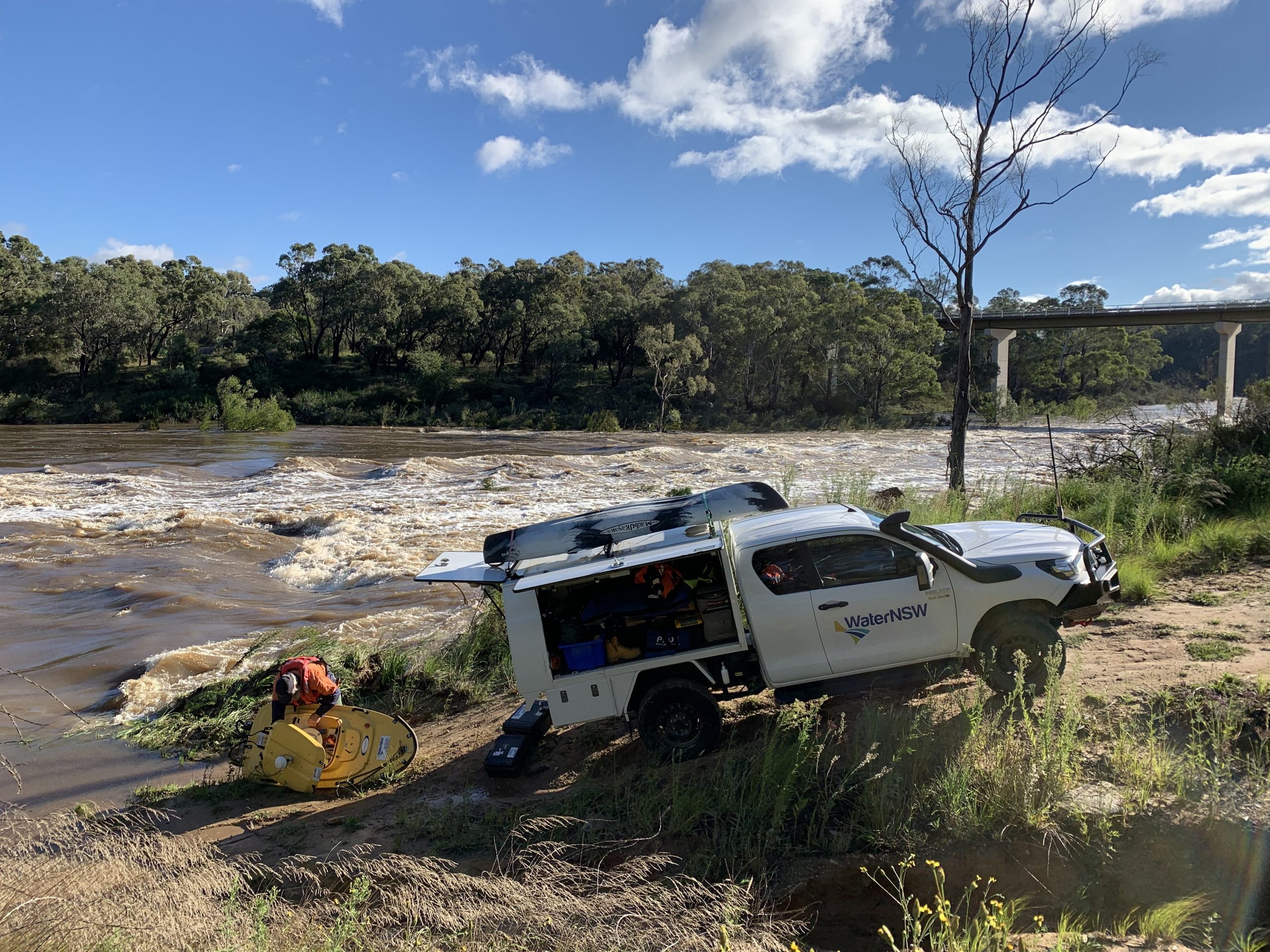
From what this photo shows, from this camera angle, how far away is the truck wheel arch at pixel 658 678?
6.35 m

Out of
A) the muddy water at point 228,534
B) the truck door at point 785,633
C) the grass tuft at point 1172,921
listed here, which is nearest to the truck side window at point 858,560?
the truck door at point 785,633

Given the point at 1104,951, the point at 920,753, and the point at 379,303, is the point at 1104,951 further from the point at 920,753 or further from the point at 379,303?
the point at 379,303

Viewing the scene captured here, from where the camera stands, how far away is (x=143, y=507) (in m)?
21.5

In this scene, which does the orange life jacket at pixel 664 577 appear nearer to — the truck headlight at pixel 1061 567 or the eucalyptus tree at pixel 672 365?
the truck headlight at pixel 1061 567

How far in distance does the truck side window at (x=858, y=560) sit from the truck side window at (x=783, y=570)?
0.37 feet

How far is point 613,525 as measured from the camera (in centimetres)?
704

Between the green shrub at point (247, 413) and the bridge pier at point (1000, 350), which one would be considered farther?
the bridge pier at point (1000, 350)

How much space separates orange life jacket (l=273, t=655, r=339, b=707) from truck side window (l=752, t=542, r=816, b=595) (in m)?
3.88

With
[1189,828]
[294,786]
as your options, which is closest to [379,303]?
[294,786]

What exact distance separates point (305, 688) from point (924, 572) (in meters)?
5.24

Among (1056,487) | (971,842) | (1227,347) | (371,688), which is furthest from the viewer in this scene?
(1227,347)

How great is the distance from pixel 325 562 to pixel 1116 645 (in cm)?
1372

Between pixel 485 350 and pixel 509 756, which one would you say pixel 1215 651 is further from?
pixel 485 350

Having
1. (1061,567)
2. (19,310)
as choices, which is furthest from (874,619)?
(19,310)
